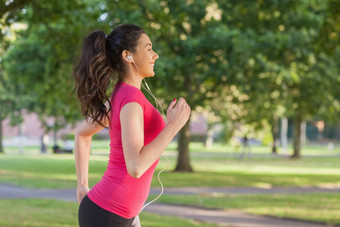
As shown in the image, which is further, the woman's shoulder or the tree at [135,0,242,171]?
the tree at [135,0,242,171]

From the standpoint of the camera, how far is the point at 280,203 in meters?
14.0

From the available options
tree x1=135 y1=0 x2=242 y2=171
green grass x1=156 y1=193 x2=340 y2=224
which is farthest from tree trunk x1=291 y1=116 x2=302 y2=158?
green grass x1=156 y1=193 x2=340 y2=224

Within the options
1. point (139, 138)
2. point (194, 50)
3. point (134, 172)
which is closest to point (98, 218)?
point (134, 172)

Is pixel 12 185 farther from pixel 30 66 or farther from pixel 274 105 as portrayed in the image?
pixel 274 105

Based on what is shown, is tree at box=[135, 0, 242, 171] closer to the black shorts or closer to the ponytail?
the ponytail

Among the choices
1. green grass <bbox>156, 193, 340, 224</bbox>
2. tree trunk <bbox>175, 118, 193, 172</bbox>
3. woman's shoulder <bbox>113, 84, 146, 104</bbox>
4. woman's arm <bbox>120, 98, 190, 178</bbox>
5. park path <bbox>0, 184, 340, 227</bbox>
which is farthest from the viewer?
tree trunk <bbox>175, 118, 193, 172</bbox>

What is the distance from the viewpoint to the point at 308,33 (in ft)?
68.4

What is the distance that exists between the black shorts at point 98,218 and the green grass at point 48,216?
713cm

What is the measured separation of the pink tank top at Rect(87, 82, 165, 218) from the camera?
275 centimetres

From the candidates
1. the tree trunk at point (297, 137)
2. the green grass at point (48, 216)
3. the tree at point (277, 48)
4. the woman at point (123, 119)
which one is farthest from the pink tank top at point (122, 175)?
the tree trunk at point (297, 137)

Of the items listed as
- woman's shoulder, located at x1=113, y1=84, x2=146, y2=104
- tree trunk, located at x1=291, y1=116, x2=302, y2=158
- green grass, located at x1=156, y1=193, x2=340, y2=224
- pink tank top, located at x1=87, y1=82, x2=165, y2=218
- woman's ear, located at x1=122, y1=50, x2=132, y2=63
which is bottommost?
tree trunk, located at x1=291, y1=116, x2=302, y2=158

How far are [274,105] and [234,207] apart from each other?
14103mm

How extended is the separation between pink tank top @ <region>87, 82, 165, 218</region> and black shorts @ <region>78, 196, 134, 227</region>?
21mm

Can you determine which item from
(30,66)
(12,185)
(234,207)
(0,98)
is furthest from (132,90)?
(0,98)
